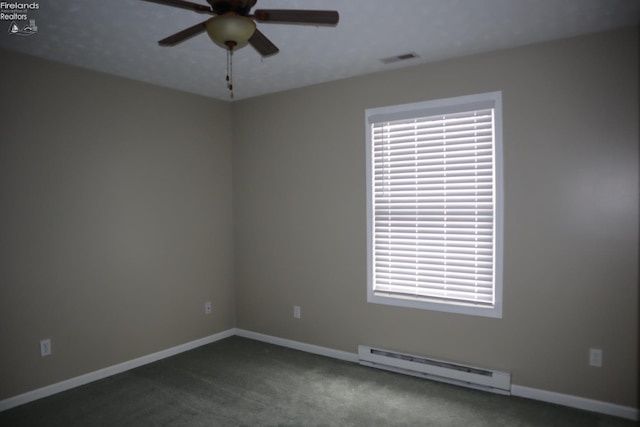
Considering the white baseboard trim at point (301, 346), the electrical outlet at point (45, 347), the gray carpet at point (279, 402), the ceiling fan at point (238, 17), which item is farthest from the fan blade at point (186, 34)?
the white baseboard trim at point (301, 346)

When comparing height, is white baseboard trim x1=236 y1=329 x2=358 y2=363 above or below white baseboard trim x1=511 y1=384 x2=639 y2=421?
below

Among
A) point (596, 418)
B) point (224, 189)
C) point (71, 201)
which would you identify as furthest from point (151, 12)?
point (596, 418)

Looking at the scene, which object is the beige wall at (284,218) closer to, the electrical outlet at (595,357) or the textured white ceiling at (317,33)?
the electrical outlet at (595,357)

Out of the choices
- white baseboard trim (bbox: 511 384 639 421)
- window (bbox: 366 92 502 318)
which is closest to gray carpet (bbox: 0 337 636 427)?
white baseboard trim (bbox: 511 384 639 421)

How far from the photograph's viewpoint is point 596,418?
2797mm

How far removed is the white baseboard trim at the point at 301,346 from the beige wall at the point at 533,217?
0.26 ft

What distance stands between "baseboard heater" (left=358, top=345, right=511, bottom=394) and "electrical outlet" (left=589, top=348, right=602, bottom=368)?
21.7 inches

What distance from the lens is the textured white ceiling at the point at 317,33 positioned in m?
2.45

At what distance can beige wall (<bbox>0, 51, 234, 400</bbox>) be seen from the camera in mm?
3150

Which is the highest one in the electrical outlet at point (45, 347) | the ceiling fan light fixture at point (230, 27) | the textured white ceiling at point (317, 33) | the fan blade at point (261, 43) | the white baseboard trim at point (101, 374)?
the textured white ceiling at point (317, 33)

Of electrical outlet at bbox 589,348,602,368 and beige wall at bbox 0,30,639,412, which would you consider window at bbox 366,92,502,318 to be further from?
electrical outlet at bbox 589,348,602,368

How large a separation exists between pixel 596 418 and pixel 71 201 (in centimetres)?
412

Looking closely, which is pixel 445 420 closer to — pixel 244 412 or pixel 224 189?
pixel 244 412

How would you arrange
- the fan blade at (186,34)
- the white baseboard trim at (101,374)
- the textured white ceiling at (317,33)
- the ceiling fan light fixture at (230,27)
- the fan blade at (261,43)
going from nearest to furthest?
1. the ceiling fan light fixture at (230,27)
2. the fan blade at (186,34)
3. the fan blade at (261,43)
4. the textured white ceiling at (317,33)
5. the white baseboard trim at (101,374)
